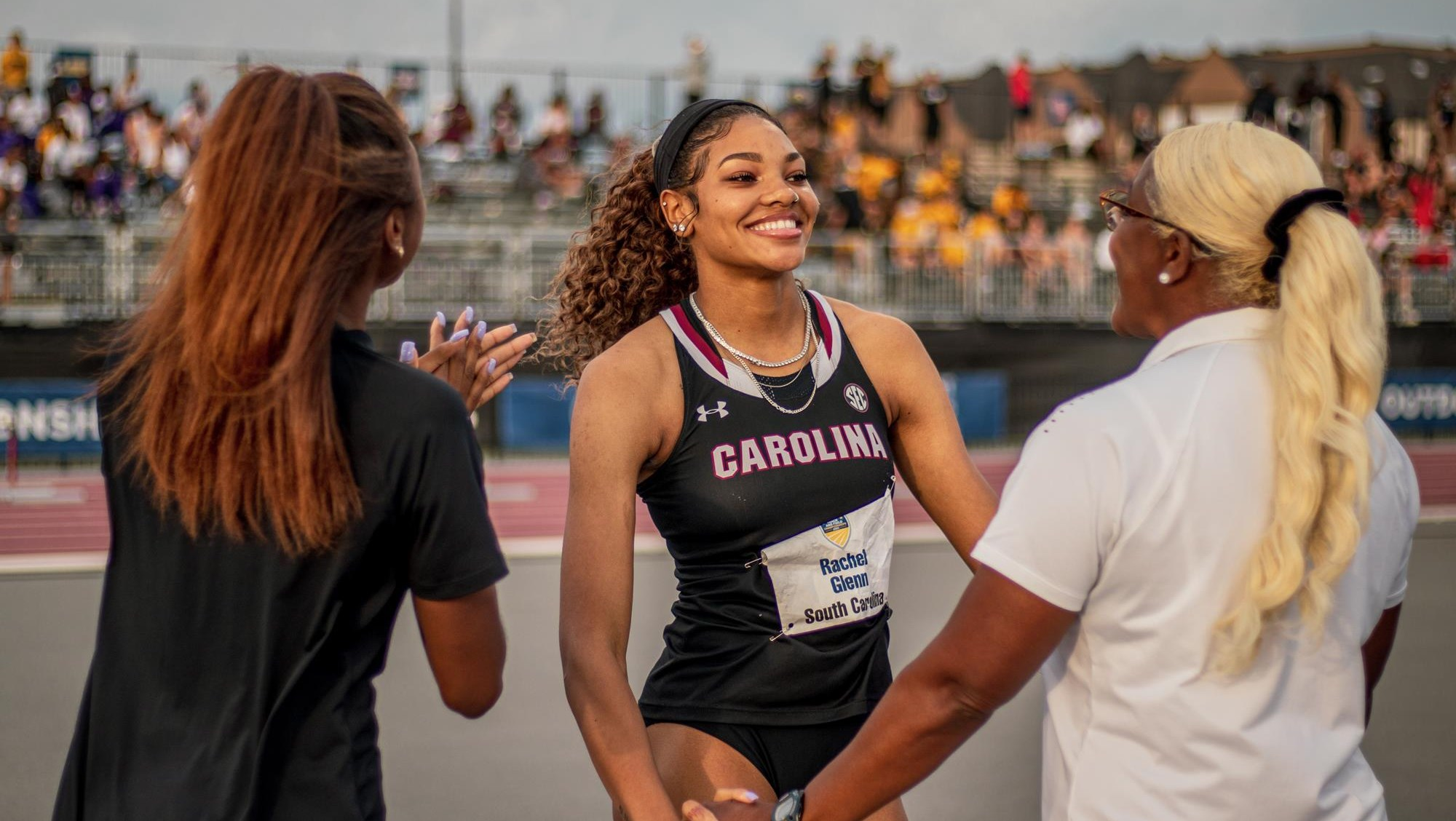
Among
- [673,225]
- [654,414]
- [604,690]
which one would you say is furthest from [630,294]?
[604,690]

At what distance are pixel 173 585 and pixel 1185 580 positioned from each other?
1.27 metres

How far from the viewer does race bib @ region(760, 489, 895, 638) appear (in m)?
2.65

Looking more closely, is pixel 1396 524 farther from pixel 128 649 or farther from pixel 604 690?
pixel 128 649

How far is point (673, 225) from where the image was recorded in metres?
2.97

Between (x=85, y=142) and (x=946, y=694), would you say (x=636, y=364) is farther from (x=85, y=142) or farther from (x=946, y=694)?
(x=85, y=142)

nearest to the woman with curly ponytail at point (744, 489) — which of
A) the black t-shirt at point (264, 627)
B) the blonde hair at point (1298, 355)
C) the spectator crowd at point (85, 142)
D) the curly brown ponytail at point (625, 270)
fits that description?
the curly brown ponytail at point (625, 270)

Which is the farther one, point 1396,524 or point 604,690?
point 604,690

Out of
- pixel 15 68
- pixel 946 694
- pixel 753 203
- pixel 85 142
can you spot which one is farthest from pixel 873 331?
pixel 15 68

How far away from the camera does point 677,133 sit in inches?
115

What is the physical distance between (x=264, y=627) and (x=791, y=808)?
799mm

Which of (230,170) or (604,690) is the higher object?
(230,170)

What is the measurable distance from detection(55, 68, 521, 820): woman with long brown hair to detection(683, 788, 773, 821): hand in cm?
59

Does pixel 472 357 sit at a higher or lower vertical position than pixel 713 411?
higher

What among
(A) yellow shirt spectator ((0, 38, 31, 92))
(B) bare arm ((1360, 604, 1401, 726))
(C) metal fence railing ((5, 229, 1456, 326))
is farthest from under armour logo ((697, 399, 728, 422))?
(A) yellow shirt spectator ((0, 38, 31, 92))
